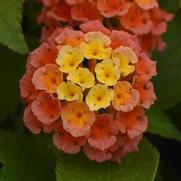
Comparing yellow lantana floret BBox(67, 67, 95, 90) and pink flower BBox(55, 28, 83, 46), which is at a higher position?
pink flower BBox(55, 28, 83, 46)

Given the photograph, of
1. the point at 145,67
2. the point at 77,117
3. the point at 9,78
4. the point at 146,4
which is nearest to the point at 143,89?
the point at 145,67

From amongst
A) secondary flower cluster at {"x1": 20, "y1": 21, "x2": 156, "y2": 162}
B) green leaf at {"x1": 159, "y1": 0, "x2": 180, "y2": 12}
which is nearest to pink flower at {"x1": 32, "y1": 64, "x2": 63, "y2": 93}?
secondary flower cluster at {"x1": 20, "y1": 21, "x2": 156, "y2": 162}

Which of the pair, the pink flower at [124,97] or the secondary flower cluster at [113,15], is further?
the secondary flower cluster at [113,15]

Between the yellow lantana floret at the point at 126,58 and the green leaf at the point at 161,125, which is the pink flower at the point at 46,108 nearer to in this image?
the yellow lantana floret at the point at 126,58

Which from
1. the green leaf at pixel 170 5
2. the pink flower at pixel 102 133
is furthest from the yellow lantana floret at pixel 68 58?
the green leaf at pixel 170 5

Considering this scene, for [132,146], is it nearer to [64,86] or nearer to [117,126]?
[117,126]

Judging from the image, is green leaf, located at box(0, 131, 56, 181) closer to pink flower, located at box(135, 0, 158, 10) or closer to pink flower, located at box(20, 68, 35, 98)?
pink flower, located at box(20, 68, 35, 98)

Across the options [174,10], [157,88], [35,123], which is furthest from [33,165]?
[174,10]
